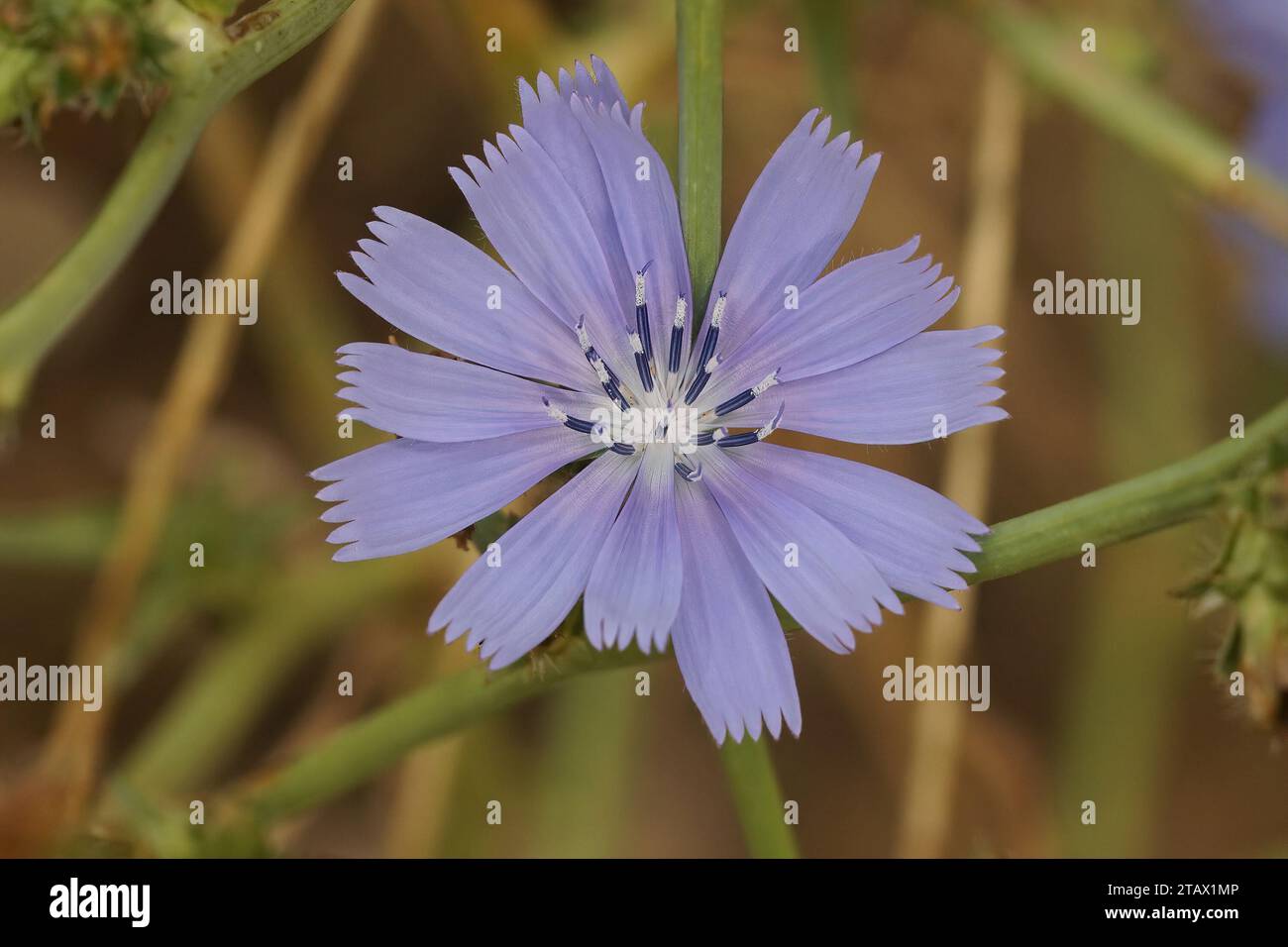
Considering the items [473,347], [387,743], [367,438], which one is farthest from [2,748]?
[473,347]

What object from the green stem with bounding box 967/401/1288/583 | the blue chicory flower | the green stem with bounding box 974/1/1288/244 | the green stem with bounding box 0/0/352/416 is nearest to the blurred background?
the blue chicory flower

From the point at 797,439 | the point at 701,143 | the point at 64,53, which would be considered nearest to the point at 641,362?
the point at 701,143

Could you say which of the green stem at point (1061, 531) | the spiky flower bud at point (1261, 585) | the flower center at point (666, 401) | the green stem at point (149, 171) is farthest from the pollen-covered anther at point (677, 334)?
the spiky flower bud at point (1261, 585)

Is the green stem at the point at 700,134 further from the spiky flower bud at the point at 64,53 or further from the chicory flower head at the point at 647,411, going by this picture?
the spiky flower bud at the point at 64,53

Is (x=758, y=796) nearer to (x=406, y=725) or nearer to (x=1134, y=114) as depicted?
(x=406, y=725)

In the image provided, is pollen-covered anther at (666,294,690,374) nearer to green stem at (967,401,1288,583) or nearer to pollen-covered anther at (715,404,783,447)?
pollen-covered anther at (715,404,783,447)
